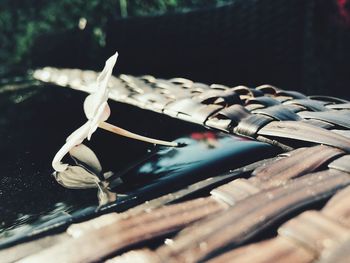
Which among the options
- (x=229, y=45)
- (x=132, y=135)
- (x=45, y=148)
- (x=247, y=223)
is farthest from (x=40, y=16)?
(x=247, y=223)

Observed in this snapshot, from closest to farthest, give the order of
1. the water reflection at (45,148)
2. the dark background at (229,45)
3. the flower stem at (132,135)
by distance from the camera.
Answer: the water reflection at (45,148) → the flower stem at (132,135) → the dark background at (229,45)

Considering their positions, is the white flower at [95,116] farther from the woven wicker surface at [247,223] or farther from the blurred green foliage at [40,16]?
the blurred green foliage at [40,16]

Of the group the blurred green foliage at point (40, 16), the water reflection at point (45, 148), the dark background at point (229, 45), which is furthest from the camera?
the blurred green foliage at point (40, 16)

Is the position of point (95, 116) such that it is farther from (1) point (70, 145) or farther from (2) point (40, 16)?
(2) point (40, 16)

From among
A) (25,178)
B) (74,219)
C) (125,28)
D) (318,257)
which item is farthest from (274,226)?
(125,28)

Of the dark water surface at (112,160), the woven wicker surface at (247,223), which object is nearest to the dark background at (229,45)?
the dark water surface at (112,160)

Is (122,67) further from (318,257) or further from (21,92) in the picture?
(318,257)
